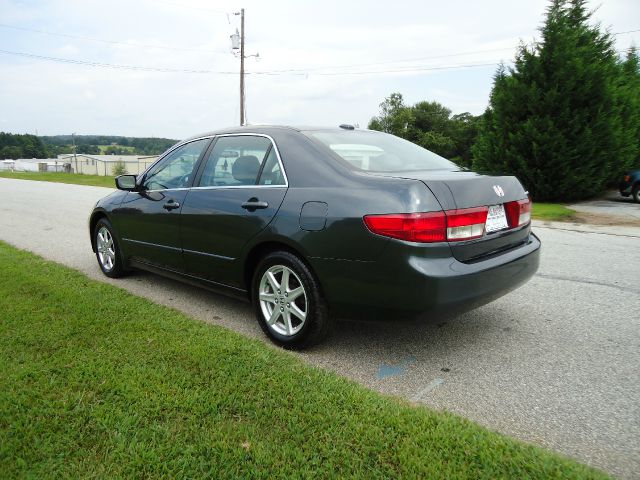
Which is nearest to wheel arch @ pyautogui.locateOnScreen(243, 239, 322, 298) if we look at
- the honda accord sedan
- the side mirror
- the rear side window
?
the honda accord sedan

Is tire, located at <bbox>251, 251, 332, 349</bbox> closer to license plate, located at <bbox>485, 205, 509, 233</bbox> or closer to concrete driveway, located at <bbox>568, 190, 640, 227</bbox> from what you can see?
license plate, located at <bbox>485, 205, 509, 233</bbox>

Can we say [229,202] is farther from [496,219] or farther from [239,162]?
[496,219]

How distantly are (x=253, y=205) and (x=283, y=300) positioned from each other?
71 centimetres

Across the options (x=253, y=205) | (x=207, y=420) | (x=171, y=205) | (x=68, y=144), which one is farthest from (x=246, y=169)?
(x=68, y=144)

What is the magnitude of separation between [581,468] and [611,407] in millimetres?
731

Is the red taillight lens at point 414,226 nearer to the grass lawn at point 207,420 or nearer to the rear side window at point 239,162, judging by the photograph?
the grass lawn at point 207,420

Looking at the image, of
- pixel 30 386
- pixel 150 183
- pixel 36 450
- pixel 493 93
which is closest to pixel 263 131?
pixel 150 183

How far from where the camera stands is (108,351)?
324cm

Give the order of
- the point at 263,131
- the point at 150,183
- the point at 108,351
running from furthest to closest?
the point at 150,183, the point at 263,131, the point at 108,351

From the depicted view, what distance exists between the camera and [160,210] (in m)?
4.46

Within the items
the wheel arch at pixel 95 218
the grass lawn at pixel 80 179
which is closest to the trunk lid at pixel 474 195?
the wheel arch at pixel 95 218

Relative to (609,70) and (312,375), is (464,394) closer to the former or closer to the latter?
(312,375)

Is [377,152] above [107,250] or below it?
above

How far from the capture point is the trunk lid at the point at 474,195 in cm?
289
